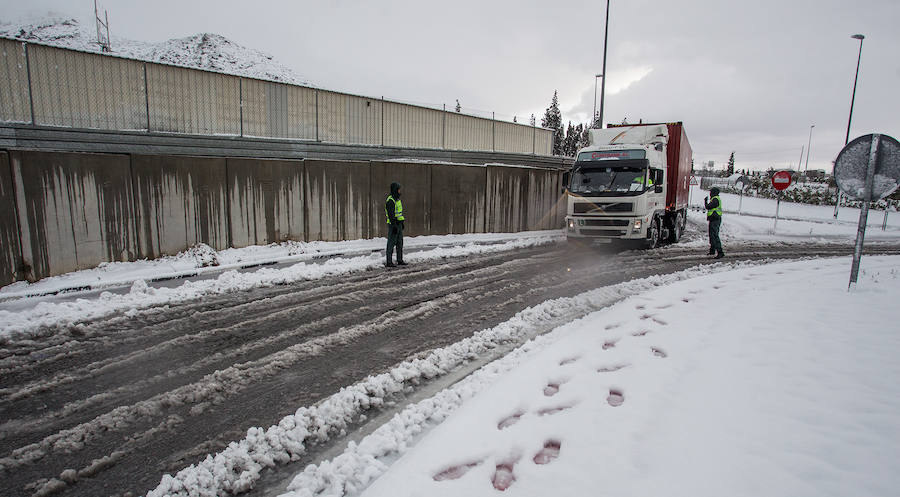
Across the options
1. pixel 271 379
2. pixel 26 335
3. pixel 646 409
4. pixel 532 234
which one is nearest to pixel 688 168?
pixel 532 234

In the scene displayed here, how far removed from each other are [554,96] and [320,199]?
228 ft

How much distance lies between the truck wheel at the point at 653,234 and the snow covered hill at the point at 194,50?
2365 inches

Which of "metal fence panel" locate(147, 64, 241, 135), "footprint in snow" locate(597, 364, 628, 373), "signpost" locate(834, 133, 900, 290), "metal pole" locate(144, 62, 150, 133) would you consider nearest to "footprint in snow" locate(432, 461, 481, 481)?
"footprint in snow" locate(597, 364, 628, 373)

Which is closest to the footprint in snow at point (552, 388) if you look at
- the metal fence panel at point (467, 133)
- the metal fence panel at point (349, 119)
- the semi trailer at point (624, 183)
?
the semi trailer at point (624, 183)

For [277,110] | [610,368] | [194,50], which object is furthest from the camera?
[194,50]

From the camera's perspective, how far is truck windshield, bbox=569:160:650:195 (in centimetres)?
1295

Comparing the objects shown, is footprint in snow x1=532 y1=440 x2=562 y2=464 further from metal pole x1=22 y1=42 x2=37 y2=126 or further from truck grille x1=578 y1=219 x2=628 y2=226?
metal pole x1=22 y1=42 x2=37 y2=126

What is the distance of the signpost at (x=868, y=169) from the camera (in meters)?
6.23

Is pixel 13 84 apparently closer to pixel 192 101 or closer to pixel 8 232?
pixel 192 101

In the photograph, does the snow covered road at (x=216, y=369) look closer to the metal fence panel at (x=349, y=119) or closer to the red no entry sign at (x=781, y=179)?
the metal fence panel at (x=349, y=119)

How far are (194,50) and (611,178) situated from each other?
9431 centimetres

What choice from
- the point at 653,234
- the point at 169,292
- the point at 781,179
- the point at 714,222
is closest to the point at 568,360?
the point at 169,292

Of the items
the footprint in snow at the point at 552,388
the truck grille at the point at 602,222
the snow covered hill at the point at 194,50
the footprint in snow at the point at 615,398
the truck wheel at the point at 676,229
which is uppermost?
the snow covered hill at the point at 194,50

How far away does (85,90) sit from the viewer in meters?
11.7
